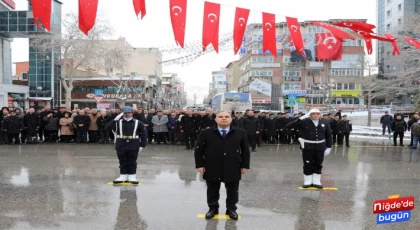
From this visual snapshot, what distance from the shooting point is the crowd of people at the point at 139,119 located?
17.6m

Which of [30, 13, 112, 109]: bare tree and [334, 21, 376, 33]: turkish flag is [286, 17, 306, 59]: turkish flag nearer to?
[334, 21, 376, 33]: turkish flag

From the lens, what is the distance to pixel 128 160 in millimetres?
Answer: 9125

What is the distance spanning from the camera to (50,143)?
18.8 metres

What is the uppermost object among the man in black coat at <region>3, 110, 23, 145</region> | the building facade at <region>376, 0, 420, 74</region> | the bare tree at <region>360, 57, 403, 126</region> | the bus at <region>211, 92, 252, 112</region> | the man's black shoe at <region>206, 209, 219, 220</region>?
the building facade at <region>376, 0, 420, 74</region>

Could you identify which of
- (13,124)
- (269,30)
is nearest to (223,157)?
(269,30)

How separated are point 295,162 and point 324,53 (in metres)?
5.27

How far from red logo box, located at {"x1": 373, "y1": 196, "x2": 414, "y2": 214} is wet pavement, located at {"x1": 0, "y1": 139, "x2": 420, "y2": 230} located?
1817mm

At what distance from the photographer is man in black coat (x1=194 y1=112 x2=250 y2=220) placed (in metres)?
6.31

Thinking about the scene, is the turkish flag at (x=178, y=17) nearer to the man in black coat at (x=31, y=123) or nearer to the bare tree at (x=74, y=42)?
the man in black coat at (x=31, y=123)

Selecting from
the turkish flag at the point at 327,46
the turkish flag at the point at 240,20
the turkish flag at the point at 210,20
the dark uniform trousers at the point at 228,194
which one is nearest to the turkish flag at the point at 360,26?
the turkish flag at the point at 240,20

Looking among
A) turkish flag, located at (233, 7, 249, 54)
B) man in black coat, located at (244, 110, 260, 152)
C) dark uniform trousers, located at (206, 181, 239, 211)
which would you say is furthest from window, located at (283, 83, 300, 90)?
dark uniform trousers, located at (206, 181, 239, 211)

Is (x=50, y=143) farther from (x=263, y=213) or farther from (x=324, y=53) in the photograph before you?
(x=263, y=213)

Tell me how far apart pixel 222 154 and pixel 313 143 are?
10.5 ft

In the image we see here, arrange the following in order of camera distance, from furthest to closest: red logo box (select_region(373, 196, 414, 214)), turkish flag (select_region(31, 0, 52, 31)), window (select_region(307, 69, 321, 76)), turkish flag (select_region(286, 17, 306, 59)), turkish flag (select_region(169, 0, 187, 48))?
1. window (select_region(307, 69, 321, 76))
2. turkish flag (select_region(286, 17, 306, 59))
3. turkish flag (select_region(169, 0, 187, 48))
4. turkish flag (select_region(31, 0, 52, 31))
5. red logo box (select_region(373, 196, 414, 214))
